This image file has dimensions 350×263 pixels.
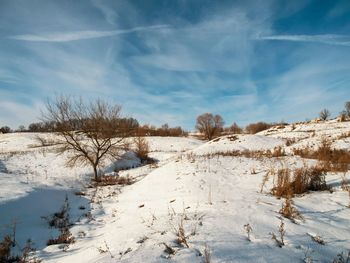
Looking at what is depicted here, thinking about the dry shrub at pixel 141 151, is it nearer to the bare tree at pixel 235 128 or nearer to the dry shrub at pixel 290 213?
the dry shrub at pixel 290 213

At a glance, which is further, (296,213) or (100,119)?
(100,119)

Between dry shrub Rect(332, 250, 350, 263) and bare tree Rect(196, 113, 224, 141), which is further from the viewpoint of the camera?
bare tree Rect(196, 113, 224, 141)

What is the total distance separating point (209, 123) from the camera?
51625 millimetres

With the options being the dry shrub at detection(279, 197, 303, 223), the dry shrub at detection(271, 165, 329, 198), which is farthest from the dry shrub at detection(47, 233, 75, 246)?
the dry shrub at detection(271, 165, 329, 198)

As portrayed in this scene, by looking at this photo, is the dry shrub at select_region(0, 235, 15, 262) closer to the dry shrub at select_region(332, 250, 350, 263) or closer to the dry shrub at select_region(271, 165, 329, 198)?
the dry shrub at select_region(332, 250, 350, 263)

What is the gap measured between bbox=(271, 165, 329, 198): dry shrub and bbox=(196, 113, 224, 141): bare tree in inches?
1728

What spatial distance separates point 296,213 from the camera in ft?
16.1

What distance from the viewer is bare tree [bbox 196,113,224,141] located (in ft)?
168

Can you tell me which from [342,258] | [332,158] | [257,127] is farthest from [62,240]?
[257,127]

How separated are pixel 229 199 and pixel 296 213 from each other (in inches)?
65.4

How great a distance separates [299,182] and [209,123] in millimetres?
44947

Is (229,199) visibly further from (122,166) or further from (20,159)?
(20,159)

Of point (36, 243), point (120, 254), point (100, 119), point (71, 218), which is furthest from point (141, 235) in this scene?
point (100, 119)

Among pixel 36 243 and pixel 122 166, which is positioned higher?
pixel 122 166
